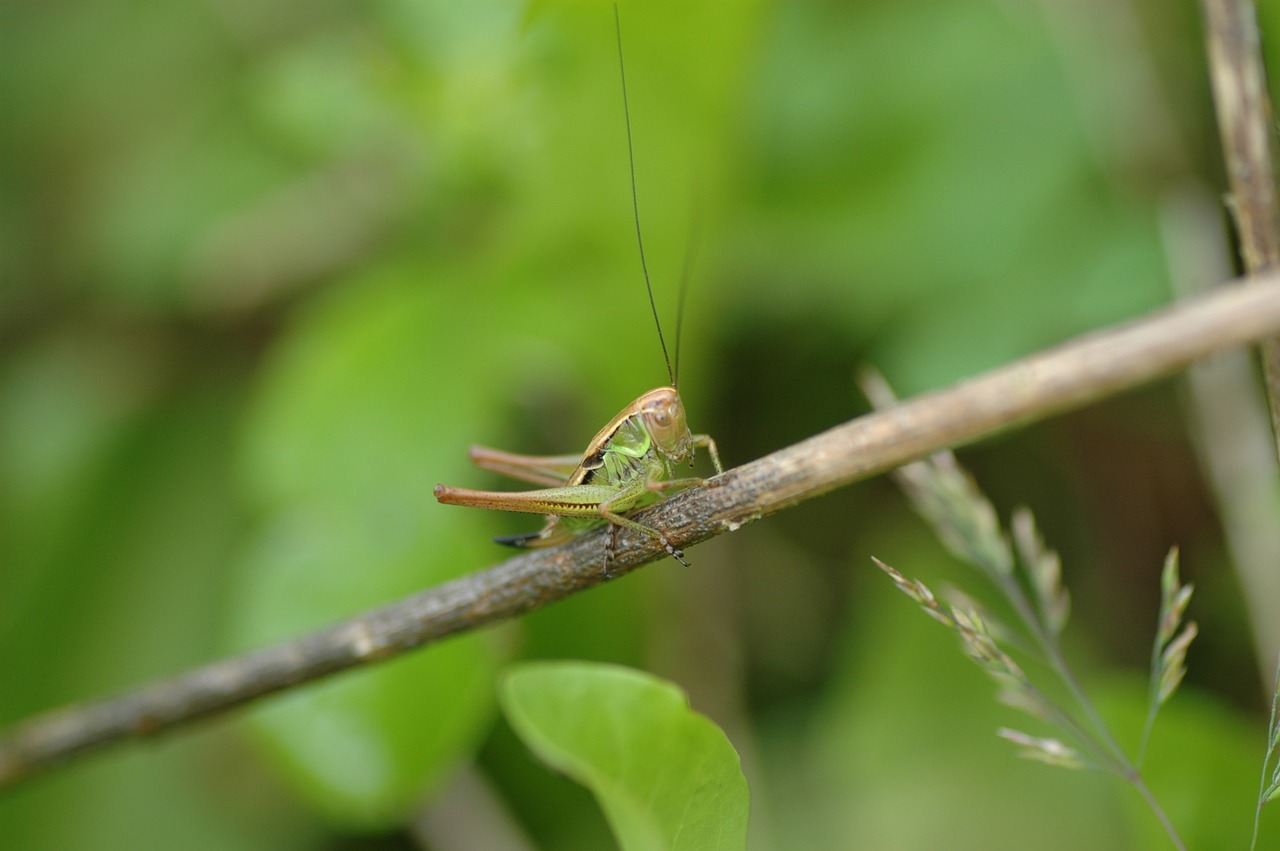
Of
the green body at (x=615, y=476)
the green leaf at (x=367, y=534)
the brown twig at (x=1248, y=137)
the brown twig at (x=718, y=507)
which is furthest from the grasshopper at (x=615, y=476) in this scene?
the brown twig at (x=1248, y=137)

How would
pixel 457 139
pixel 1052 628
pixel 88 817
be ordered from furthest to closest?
pixel 457 139 → pixel 88 817 → pixel 1052 628

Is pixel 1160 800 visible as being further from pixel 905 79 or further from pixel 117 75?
pixel 117 75

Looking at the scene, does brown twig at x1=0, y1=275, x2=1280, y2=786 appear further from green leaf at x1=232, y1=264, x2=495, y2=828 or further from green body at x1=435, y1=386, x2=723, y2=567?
green leaf at x1=232, y1=264, x2=495, y2=828

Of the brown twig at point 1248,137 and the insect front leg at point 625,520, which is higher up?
the brown twig at point 1248,137

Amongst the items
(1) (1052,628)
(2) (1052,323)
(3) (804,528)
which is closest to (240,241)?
(3) (804,528)

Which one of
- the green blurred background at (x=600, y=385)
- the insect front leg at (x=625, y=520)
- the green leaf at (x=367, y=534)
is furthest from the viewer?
the green blurred background at (x=600, y=385)

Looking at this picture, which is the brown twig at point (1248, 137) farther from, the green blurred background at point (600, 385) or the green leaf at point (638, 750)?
the green blurred background at point (600, 385)

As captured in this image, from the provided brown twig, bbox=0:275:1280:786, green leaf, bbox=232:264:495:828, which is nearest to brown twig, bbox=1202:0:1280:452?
brown twig, bbox=0:275:1280:786
